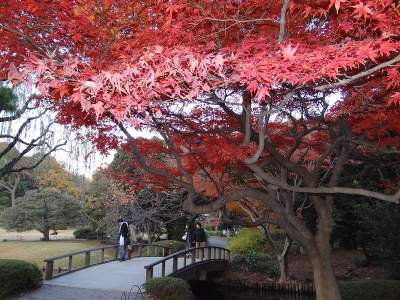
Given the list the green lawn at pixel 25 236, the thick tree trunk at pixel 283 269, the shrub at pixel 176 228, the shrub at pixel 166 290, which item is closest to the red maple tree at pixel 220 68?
the shrub at pixel 166 290

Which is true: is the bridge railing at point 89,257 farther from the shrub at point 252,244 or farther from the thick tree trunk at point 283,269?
the thick tree trunk at point 283,269

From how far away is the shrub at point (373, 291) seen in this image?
9.83m

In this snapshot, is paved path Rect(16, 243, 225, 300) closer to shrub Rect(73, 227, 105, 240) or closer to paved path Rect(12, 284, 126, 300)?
paved path Rect(12, 284, 126, 300)

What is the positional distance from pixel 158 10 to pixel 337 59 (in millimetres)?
3189

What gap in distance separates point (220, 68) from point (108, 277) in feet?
31.7

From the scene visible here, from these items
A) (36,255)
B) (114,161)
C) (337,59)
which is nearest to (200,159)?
(337,59)

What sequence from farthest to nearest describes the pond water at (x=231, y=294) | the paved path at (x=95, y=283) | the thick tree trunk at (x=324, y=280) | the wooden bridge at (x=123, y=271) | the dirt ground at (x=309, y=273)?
the dirt ground at (x=309, y=273) → the pond water at (x=231, y=294) → the wooden bridge at (x=123, y=271) → the paved path at (x=95, y=283) → the thick tree trunk at (x=324, y=280)

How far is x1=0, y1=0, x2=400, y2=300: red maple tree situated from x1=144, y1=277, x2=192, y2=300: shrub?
2768 mm

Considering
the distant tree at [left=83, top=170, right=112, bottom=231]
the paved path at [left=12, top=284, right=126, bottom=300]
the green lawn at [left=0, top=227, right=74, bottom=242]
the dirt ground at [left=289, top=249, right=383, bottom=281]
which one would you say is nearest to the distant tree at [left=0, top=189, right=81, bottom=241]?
the distant tree at [left=83, top=170, right=112, bottom=231]

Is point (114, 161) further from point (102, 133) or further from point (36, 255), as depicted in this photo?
point (102, 133)

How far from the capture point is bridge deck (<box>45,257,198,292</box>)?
441 inches

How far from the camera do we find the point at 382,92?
7.58 m

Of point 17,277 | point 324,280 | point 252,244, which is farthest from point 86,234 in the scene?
point 324,280

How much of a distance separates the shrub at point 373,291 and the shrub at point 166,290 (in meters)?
3.82
